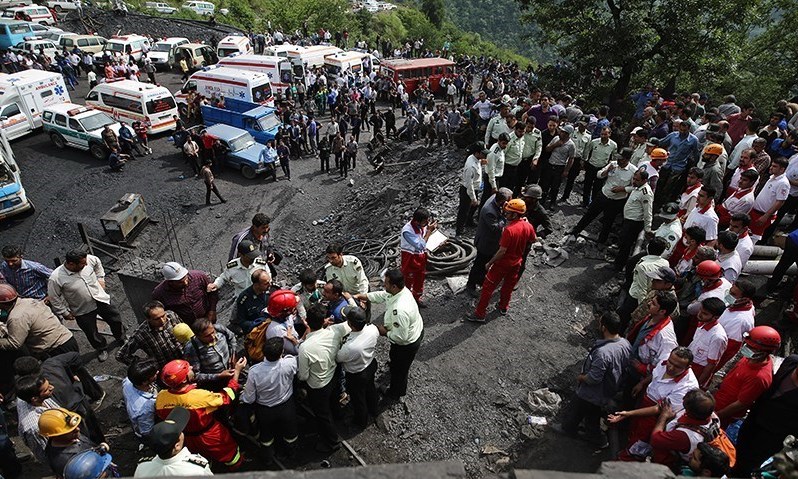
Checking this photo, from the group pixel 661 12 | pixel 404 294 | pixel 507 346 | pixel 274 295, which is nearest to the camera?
pixel 274 295

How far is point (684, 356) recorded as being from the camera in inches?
153

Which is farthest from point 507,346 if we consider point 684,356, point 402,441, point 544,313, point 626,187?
point 626,187

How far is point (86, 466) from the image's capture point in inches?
140

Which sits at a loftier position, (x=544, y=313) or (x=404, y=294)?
(x=404, y=294)

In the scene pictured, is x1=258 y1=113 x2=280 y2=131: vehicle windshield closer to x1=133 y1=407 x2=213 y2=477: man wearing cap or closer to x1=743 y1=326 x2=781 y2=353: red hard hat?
x1=133 y1=407 x2=213 y2=477: man wearing cap

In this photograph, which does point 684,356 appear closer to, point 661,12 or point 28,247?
point 661,12

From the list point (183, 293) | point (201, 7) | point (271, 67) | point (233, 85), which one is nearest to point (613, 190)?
point (183, 293)

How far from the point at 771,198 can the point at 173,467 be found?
8.45 meters

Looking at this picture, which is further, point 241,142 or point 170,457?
point 241,142

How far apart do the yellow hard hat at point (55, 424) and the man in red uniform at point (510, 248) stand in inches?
194

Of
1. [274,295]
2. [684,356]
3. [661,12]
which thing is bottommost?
[274,295]

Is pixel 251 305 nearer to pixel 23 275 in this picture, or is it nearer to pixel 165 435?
pixel 165 435

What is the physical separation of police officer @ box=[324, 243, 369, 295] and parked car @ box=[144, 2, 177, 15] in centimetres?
4309

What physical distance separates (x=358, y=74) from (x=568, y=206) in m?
20.0
